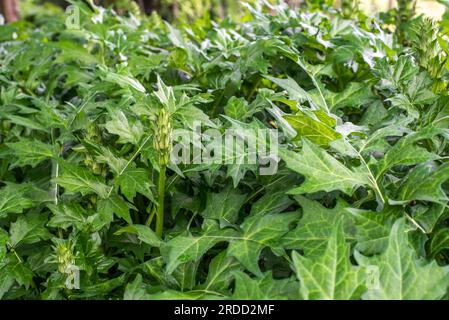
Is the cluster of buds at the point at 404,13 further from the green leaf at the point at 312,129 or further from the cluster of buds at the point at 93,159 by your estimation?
the cluster of buds at the point at 93,159

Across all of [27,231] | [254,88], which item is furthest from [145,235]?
[254,88]

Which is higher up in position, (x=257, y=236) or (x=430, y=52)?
(x=430, y=52)

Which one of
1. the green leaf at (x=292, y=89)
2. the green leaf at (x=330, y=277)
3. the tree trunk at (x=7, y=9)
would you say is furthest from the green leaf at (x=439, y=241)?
the tree trunk at (x=7, y=9)

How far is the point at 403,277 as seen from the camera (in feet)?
2.70

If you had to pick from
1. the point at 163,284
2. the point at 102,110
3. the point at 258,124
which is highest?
the point at 258,124

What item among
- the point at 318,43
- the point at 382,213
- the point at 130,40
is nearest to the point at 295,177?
the point at 382,213

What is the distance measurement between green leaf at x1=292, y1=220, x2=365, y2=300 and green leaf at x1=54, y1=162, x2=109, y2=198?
58 cm

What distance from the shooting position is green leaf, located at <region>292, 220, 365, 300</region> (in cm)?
81

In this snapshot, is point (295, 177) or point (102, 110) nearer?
point (295, 177)

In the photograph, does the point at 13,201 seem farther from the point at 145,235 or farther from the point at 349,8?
the point at 349,8

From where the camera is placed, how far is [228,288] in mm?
1049

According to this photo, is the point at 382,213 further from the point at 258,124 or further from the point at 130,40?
the point at 130,40

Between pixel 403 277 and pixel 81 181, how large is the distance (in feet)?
2.44

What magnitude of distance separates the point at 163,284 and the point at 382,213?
448 millimetres
